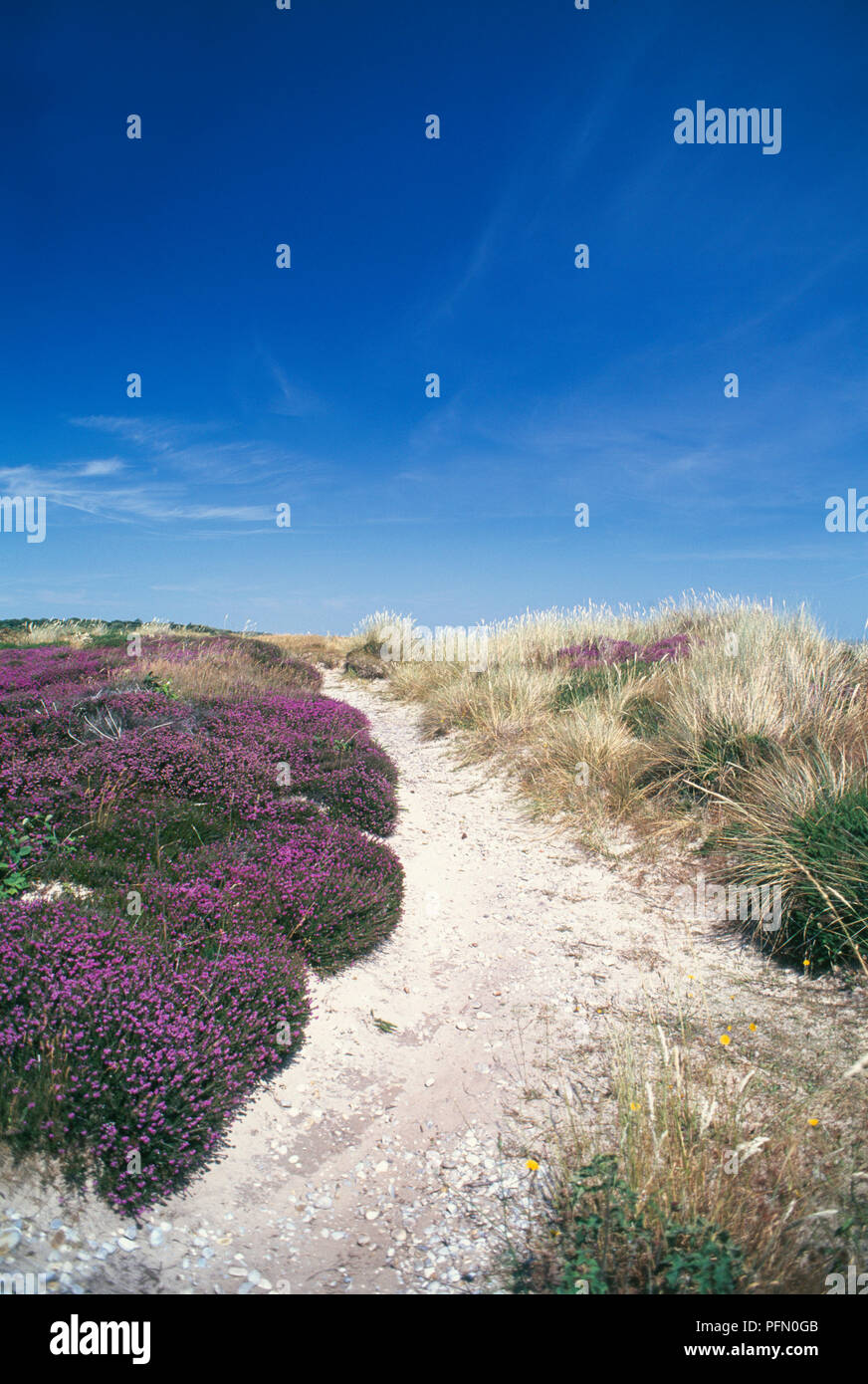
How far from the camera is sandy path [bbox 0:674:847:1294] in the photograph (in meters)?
3.19

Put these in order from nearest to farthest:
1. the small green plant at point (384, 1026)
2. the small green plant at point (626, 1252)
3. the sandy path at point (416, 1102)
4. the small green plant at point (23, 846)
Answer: the small green plant at point (626, 1252) < the sandy path at point (416, 1102) < the small green plant at point (384, 1026) < the small green plant at point (23, 846)

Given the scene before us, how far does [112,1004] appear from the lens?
12.7ft

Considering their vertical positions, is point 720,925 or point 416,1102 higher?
point 720,925

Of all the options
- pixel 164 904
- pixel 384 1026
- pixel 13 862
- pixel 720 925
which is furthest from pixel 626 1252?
pixel 13 862

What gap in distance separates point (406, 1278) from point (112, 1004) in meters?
2.07

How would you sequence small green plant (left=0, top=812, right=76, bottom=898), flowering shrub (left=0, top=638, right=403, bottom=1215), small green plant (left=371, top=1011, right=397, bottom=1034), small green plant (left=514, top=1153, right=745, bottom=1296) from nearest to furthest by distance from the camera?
1. small green plant (left=514, top=1153, right=745, bottom=1296)
2. flowering shrub (left=0, top=638, right=403, bottom=1215)
3. small green plant (left=371, top=1011, right=397, bottom=1034)
4. small green plant (left=0, top=812, right=76, bottom=898)

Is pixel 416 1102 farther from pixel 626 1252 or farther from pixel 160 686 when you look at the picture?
pixel 160 686

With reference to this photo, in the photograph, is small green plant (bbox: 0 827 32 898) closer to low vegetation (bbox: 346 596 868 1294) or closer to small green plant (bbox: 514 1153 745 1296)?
low vegetation (bbox: 346 596 868 1294)

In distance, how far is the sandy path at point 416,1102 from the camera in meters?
3.19

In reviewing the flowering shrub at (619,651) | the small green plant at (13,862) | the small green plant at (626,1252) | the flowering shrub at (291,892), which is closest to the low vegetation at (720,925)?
the small green plant at (626,1252)

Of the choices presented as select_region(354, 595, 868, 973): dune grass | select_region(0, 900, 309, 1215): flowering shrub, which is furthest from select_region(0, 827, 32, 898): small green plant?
select_region(354, 595, 868, 973): dune grass

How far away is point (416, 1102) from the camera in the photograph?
452 centimetres

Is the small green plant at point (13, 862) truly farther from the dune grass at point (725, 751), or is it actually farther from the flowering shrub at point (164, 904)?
the dune grass at point (725, 751)

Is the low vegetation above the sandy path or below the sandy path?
above
